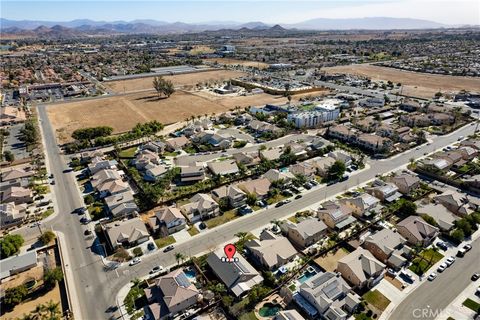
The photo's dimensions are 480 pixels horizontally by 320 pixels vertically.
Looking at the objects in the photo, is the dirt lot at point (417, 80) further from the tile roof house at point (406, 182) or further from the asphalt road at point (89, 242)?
the tile roof house at point (406, 182)

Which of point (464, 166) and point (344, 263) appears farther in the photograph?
point (464, 166)

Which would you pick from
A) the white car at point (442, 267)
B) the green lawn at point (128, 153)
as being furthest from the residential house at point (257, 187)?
the green lawn at point (128, 153)

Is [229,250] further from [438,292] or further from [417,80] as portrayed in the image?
[417,80]

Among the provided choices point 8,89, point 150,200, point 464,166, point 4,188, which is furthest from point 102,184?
point 8,89

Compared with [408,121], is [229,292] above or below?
below

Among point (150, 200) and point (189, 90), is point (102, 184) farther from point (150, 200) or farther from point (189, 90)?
point (189, 90)
